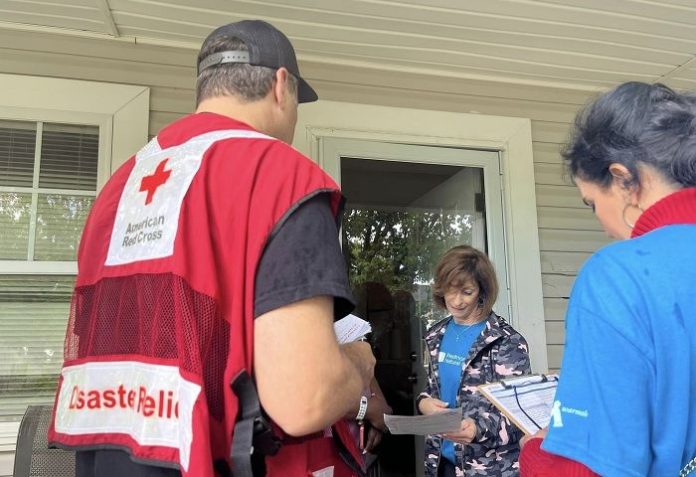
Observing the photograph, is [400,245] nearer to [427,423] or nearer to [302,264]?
[427,423]

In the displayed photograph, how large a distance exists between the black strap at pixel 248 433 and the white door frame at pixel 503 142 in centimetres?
252

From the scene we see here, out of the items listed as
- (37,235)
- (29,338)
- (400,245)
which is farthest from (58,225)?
(400,245)

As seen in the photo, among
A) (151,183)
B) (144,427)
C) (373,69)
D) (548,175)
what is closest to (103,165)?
(373,69)

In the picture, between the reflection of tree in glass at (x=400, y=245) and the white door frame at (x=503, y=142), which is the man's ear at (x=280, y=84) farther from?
the reflection of tree in glass at (x=400, y=245)

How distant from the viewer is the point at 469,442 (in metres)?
2.32

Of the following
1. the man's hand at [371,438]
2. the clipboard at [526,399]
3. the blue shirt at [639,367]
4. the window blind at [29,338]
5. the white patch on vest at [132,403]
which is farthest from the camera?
the window blind at [29,338]

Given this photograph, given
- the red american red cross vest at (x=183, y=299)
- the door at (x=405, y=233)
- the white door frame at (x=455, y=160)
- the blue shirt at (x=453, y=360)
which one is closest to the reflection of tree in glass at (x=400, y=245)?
the door at (x=405, y=233)

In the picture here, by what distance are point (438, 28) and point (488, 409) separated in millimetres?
1921

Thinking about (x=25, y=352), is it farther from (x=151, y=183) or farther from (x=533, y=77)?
(x=533, y=77)

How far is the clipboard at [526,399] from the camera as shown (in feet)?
4.69

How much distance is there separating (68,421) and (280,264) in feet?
1.69

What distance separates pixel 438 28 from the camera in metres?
3.14

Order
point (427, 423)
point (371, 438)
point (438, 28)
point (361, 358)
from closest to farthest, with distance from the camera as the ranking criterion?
1. point (361, 358)
2. point (427, 423)
3. point (371, 438)
4. point (438, 28)

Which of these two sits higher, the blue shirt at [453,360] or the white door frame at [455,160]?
the white door frame at [455,160]
